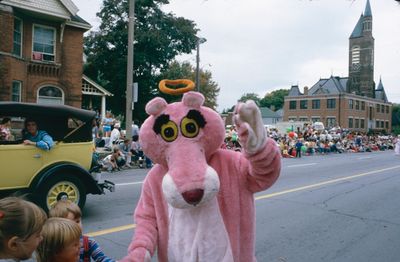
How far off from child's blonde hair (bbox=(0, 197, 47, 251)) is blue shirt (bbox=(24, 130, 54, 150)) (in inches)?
164

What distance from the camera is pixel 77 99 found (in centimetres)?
2084

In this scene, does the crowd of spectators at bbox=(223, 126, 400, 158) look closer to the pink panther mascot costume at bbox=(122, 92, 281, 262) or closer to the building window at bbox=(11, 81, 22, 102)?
the building window at bbox=(11, 81, 22, 102)

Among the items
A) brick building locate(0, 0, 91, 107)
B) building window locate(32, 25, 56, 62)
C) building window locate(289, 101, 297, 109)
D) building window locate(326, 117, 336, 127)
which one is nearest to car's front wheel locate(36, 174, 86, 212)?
brick building locate(0, 0, 91, 107)

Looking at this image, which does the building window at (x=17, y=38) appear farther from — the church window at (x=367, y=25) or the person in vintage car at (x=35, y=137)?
the church window at (x=367, y=25)

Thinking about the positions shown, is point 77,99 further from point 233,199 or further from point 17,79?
point 233,199

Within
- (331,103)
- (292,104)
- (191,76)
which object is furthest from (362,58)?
(191,76)

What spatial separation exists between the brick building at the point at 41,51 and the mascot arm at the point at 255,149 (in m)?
18.1

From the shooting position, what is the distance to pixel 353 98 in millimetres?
67812

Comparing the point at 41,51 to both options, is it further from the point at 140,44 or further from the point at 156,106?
the point at 156,106

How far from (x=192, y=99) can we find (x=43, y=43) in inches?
783

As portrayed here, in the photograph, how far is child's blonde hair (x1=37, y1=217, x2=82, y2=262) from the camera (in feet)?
6.39

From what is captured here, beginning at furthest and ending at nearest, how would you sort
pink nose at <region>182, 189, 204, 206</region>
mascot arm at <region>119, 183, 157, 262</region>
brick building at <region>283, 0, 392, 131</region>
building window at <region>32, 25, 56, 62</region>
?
brick building at <region>283, 0, 392, 131</region> → building window at <region>32, 25, 56, 62</region> → mascot arm at <region>119, 183, 157, 262</region> → pink nose at <region>182, 189, 204, 206</region>

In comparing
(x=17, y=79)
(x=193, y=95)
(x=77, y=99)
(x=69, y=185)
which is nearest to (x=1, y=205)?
(x=193, y=95)

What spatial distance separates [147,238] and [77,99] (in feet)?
66.1
